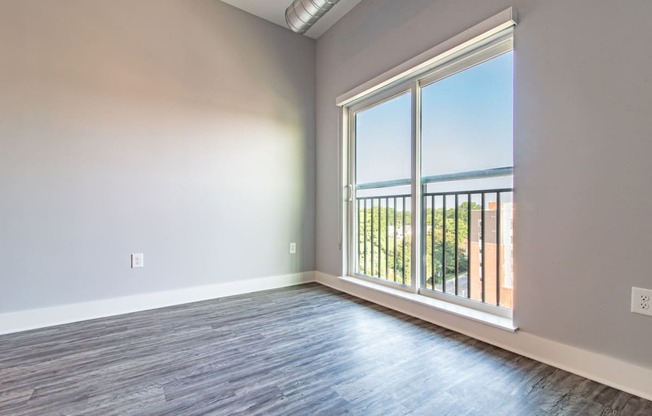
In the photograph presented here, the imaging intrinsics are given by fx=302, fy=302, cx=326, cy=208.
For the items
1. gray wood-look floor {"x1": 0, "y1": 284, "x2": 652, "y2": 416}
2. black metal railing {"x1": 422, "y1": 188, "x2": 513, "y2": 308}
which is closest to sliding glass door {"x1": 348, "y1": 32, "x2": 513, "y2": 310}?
black metal railing {"x1": 422, "y1": 188, "x2": 513, "y2": 308}

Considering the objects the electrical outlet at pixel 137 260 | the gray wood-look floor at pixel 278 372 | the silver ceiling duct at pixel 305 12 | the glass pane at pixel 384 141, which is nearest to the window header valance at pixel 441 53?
the glass pane at pixel 384 141

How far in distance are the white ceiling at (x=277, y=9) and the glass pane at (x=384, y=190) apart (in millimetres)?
1026

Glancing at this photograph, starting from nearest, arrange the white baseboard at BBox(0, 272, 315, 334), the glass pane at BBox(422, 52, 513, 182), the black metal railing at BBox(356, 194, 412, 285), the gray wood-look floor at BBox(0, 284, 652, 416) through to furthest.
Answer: the gray wood-look floor at BBox(0, 284, 652, 416) → the glass pane at BBox(422, 52, 513, 182) → the white baseboard at BBox(0, 272, 315, 334) → the black metal railing at BBox(356, 194, 412, 285)

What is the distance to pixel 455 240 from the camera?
7.73ft

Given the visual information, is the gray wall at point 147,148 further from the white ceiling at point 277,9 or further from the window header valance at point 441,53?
the window header valance at point 441,53

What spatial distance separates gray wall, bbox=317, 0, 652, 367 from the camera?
4.54 feet

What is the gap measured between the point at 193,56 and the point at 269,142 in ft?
3.40

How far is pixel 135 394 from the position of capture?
1.38 meters

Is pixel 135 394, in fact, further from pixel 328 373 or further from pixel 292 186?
pixel 292 186

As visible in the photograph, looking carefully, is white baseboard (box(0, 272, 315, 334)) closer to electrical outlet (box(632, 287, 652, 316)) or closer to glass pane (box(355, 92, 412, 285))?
glass pane (box(355, 92, 412, 285))

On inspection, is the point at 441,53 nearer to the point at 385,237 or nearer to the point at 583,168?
the point at 583,168

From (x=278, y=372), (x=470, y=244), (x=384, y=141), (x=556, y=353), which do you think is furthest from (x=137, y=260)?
(x=556, y=353)

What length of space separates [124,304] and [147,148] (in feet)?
4.31

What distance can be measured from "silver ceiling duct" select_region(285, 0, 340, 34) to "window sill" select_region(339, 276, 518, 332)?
8.06 feet
